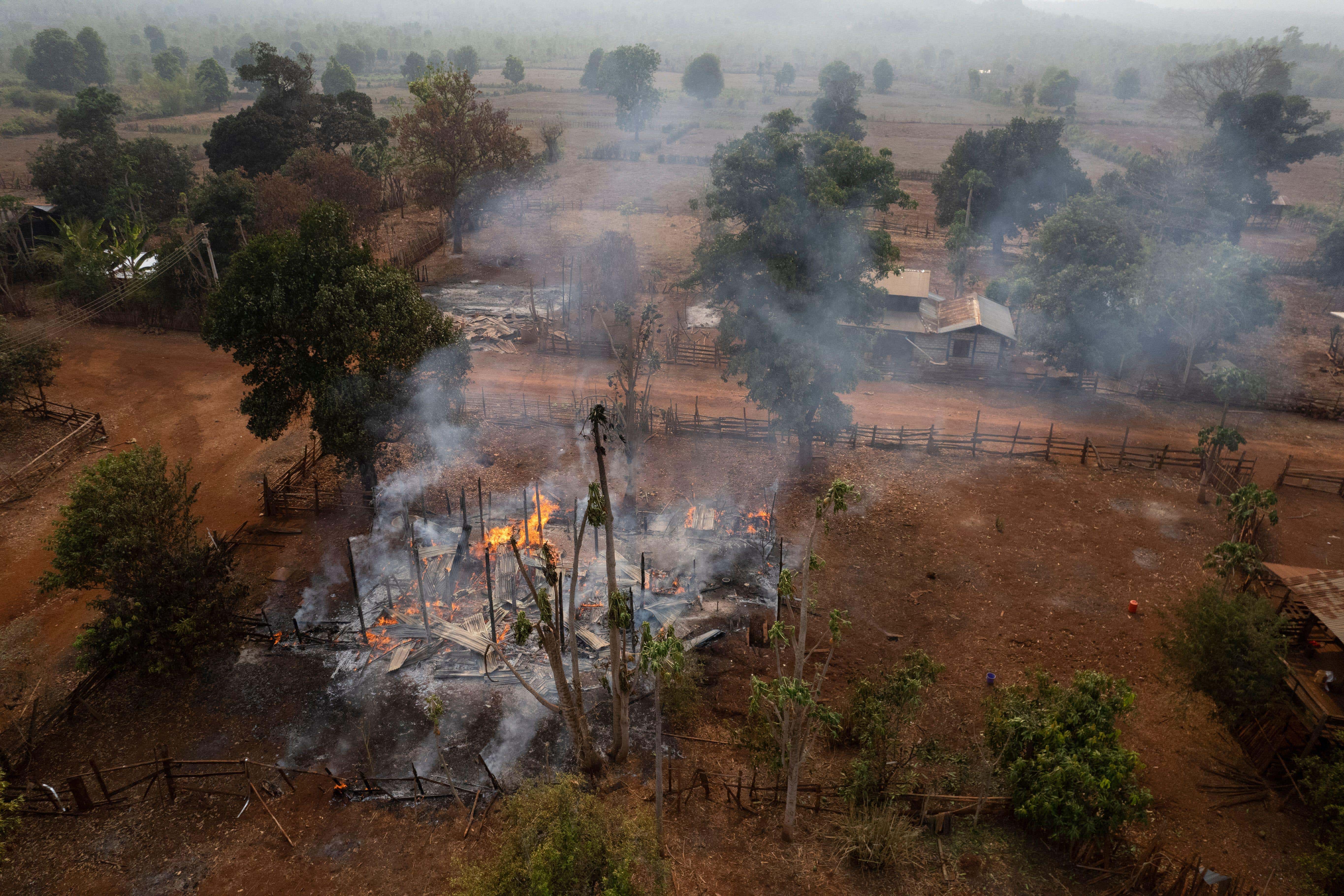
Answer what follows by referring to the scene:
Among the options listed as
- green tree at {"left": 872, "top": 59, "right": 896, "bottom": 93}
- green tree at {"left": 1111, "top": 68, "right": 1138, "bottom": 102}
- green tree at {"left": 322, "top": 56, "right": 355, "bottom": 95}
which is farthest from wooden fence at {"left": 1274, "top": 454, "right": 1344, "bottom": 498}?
green tree at {"left": 1111, "top": 68, "right": 1138, "bottom": 102}

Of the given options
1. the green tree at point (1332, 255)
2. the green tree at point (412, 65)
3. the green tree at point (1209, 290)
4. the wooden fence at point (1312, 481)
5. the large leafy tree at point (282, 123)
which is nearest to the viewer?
the wooden fence at point (1312, 481)

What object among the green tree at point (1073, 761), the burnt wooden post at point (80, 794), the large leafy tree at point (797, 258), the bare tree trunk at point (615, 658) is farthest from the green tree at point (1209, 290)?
the burnt wooden post at point (80, 794)

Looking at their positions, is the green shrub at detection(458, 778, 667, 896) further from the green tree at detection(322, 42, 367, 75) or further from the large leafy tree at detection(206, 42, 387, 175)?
the green tree at detection(322, 42, 367, 75)

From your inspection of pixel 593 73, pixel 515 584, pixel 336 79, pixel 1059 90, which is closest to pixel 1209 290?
pixel 515 584

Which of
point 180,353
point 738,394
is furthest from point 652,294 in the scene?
point 180,353

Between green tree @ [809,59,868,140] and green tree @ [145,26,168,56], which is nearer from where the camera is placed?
green tree @ [809,59,868,140]

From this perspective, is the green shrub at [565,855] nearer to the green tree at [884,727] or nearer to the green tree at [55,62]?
the green tree at [884,727]
